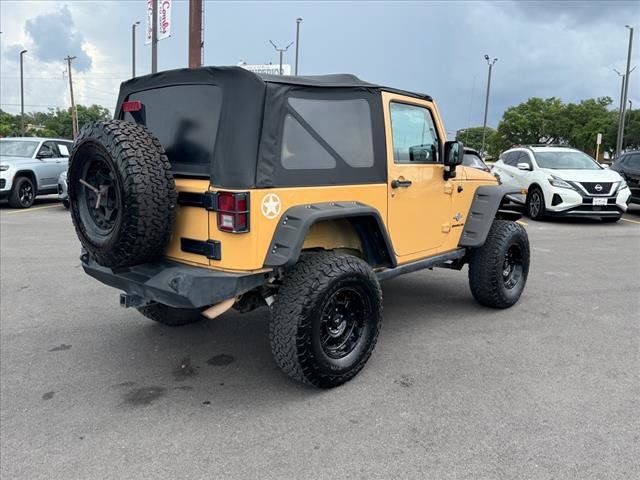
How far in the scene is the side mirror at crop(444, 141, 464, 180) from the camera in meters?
4.40

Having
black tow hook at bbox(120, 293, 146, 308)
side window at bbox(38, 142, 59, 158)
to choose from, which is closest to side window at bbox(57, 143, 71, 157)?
side window at bbox(38, 142, 59, 158)

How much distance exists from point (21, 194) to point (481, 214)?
11387mm

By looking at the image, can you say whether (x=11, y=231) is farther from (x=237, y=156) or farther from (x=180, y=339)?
(x=237, y=156)

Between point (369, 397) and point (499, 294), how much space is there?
215 centimetres

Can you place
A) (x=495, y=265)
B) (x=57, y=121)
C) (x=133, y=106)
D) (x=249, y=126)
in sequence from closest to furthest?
(x=249, y=126) → (x=133, y=106) → (x=495, y=265) → (x=57, y=121)

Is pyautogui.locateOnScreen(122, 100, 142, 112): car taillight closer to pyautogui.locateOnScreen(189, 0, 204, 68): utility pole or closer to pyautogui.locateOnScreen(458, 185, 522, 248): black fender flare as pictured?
pyautogui.locateOnScreen(458, 185, 522, 248): black fender flare

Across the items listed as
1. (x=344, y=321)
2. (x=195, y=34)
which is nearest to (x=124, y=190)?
(x=344, y=321)

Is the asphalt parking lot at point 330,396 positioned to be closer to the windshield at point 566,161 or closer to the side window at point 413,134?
the side window at point 413,134

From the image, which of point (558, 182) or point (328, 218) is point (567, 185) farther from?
point (328, 218)

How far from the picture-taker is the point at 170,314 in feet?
14.9

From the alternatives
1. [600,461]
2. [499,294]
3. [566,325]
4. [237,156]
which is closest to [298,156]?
[237,156]

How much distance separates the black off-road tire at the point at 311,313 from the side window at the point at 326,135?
24.7 inches

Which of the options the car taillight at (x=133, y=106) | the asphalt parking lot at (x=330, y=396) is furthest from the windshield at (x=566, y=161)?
the car taillight at (x=133, y=106)

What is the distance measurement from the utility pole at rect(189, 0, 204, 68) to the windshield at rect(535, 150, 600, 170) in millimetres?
8019
